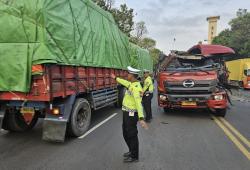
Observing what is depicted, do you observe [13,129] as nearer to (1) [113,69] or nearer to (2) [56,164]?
(2) [56,164]

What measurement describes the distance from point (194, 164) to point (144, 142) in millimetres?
1633

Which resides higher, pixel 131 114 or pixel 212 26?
pixel 212 26

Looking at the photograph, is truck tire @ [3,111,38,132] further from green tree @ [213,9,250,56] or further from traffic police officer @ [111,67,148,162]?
green tree @ [213,9,250,56]

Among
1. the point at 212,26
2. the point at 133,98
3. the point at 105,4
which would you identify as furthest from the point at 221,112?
the point at 212,26

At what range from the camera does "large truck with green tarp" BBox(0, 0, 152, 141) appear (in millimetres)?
5746

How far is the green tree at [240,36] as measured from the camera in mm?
46312

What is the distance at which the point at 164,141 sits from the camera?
21.9 feet

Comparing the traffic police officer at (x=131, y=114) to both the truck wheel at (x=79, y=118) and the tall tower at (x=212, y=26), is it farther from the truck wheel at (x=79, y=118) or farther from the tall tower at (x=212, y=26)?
the tall tower at (x=212, y=26)

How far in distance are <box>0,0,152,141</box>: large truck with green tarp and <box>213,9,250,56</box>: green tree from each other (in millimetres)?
43192

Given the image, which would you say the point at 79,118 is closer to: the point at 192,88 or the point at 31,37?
the point at 31,37

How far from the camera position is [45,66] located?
5672mm

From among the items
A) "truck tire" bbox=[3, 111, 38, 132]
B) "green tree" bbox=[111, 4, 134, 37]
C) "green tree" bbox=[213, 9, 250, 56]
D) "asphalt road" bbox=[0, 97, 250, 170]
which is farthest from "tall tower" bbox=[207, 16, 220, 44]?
"truck tire" bbox=[3, 111, 38, 132]

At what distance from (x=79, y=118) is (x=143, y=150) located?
1.94 metres

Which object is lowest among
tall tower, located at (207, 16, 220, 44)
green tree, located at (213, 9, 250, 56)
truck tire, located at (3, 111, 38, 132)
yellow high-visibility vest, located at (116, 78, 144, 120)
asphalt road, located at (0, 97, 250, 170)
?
asphalt road, located at (0, 97, 250, 170)
